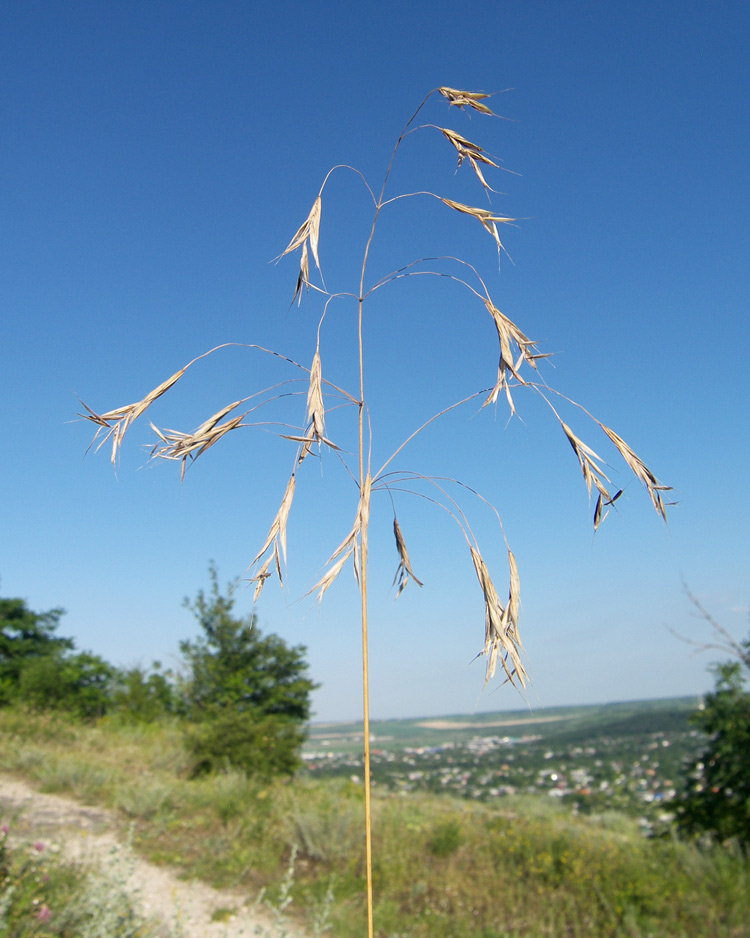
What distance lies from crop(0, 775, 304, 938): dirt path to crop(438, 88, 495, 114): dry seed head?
3.41 m

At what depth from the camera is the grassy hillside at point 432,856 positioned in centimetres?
455

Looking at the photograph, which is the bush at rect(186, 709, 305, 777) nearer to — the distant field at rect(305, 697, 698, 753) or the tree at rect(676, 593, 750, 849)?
the distant field at rect(305, 697, 698, 753)

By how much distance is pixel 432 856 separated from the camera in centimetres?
586

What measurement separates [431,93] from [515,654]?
45.3 inches

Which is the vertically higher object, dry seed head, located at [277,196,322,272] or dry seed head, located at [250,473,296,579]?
dry seed head, located at [277,196,322,272]

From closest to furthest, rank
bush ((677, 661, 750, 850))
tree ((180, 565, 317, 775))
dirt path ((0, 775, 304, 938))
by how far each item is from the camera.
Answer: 1. dirt path ((0, 775, 304, 938))
2. bush ((677, 661, 750, 850))
3. tree ((180, 565, 317, 775))

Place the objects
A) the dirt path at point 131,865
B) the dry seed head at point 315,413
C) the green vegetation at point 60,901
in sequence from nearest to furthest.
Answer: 1. the dry seed head at point 315,413
2. the green vegetation at point 60,901
3. the dirt path at point 131,865

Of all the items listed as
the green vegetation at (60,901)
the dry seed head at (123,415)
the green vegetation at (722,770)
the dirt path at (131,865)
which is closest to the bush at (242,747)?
the dirt path at (131,865)

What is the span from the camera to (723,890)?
4512 mm

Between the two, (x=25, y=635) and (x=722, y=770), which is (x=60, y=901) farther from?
(x=25, y=635)

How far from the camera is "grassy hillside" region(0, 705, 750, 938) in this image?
4551 mm

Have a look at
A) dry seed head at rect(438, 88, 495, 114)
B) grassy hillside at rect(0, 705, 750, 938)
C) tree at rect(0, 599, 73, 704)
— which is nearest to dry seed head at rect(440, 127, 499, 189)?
dry seed head at rect(438, 88, 495, 114)

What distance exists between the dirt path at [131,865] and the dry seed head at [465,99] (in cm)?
341

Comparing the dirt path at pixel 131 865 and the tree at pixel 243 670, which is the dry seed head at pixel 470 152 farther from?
the tree at pixel 243 670
